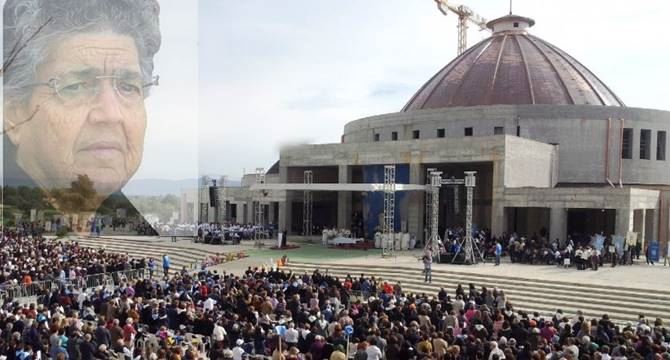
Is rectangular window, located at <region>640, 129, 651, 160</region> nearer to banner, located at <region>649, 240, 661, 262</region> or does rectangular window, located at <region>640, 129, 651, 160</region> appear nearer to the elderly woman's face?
banner, located at <region>649, 240, 661, 262</region>

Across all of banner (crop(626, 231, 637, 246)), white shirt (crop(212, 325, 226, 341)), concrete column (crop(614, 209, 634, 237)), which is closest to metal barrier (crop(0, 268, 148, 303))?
white shirt (crop(212, 325, 226, 341))

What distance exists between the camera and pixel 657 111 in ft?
136

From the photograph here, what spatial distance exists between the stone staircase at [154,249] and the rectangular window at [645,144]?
27849 millimetres

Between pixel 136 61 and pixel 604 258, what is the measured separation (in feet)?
81.1

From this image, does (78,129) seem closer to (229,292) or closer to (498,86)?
(229,292)

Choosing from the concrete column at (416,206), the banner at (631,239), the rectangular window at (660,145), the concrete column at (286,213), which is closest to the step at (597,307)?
the banner at (631,239)

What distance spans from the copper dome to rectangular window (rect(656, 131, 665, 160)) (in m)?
4.75

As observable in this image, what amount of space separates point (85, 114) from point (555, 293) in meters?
24.0

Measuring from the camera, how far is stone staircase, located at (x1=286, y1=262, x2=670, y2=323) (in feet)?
64.6

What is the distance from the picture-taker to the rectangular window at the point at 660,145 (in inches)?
1651

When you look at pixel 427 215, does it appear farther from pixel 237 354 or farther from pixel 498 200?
pixel 237 354

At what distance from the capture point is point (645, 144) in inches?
1635

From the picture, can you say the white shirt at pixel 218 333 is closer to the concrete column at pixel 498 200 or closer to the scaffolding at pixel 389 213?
the scaffolding at pixel 389 213

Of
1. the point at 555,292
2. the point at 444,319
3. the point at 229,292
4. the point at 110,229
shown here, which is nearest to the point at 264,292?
the point at 229,292
